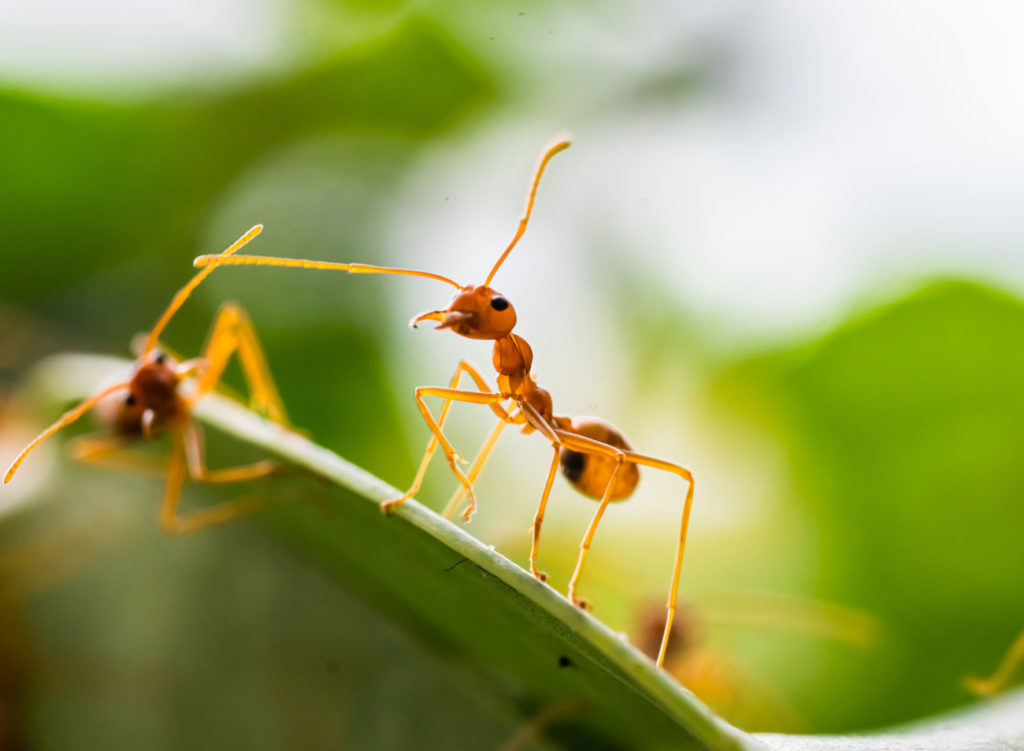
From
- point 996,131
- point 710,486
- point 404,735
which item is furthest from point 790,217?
point 404,735

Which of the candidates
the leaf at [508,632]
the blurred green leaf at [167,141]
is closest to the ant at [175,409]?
the leaf at [508,632]

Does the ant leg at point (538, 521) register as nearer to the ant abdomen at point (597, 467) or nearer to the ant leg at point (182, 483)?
the ant abdomen at point (597, 467)

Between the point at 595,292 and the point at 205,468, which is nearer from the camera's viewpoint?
the point at 205,468

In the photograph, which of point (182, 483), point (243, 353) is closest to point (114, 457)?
point (182, 483)

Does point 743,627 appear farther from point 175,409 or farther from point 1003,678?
point 175,409

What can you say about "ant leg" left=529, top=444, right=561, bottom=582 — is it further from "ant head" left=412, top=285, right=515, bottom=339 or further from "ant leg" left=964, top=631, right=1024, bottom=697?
"ant leg" left=964, top=631, right=1024, bottom=697

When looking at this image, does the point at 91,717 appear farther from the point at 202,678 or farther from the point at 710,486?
the point at 710,486

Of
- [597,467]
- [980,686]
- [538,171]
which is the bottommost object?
[980,686]
